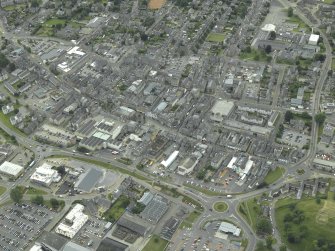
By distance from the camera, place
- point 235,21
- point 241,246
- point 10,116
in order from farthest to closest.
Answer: point 235,21, point 10,116, point 241,246

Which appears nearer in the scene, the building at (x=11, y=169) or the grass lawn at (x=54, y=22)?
the building at (x=11, y=169)

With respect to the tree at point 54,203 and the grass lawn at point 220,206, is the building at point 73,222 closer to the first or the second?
the tree at point 54,203

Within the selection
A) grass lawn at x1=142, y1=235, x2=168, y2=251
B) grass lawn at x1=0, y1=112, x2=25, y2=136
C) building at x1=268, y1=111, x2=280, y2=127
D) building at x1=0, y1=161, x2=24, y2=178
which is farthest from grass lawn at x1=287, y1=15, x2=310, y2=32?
building at x1=0, y1=161, x2=24, y2=178

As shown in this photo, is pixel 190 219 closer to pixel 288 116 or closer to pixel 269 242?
pixel 269 242

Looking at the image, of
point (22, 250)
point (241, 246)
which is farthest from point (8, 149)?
point (241, 246)

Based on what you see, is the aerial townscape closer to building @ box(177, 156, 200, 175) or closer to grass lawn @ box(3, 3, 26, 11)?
building @ box(177, 156, 200, 175)

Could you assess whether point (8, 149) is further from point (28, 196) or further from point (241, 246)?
point (241, 246)

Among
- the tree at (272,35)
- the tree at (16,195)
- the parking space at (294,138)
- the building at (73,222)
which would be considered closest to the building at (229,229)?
the building at (73,222)
